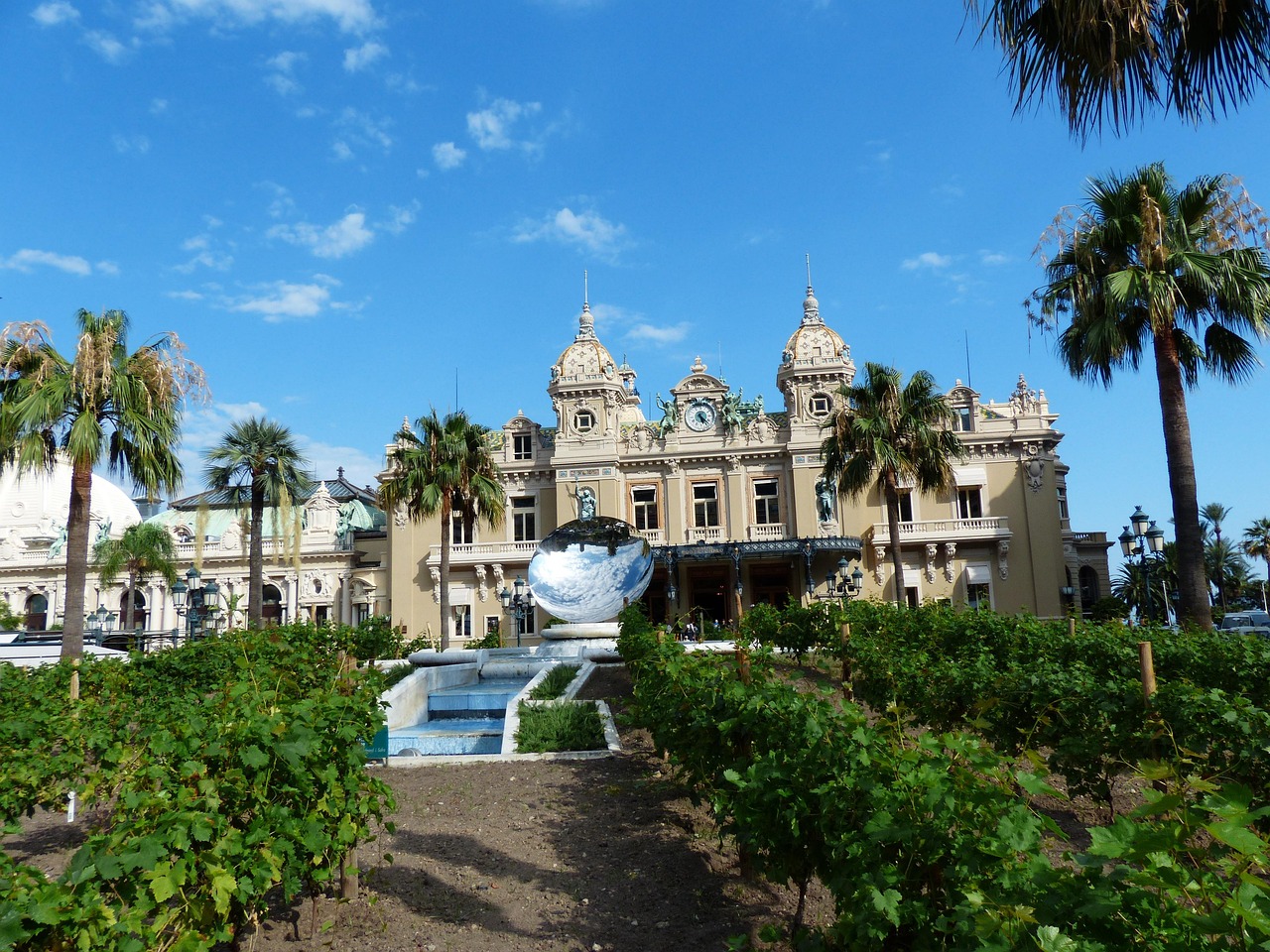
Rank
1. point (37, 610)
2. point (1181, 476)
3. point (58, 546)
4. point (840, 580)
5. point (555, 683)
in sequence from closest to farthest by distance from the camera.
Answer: point (1181, 476)
point (555, 683)
point (840, 580)
point (37, 610)
point (58, 546)

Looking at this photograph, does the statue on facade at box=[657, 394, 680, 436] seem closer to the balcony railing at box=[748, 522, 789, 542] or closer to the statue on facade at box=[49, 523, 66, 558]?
the balcony railing at box=[748, 522, 789, 542]

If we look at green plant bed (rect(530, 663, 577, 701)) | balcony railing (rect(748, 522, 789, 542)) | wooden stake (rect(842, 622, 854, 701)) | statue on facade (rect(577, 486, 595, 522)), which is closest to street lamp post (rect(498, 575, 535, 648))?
statue on facade (rect(577, 486, 595, 522))

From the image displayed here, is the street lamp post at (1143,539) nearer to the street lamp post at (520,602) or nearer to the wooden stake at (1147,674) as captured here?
the wooden stake at (1147,674)

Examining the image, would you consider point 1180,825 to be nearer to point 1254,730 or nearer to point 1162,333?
point 1254,730

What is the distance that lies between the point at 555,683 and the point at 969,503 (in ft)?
92.7

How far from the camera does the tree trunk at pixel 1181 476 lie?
1455 cm

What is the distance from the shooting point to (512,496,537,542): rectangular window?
140ft

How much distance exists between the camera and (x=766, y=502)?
41188mm

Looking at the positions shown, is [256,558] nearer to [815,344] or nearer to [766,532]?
[766,532]

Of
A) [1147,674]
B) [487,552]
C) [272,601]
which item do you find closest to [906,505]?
[487,552]

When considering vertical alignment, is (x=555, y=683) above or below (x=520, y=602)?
below

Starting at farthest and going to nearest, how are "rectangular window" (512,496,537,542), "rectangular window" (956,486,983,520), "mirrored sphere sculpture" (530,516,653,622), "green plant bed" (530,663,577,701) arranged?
1. "rectangular window" (512,496,537,542)
2. "rectangular window" (956,486,983,520)
3. "mirrored sphere sculpture" (530,516,653,622)
4. "green plant bed" (530,663,577,701)

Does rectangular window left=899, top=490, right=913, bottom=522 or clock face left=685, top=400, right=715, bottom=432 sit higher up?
clock face left=685, top=400, right=715, bottom=432

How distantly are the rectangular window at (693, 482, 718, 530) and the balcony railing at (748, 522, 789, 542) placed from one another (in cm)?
184
